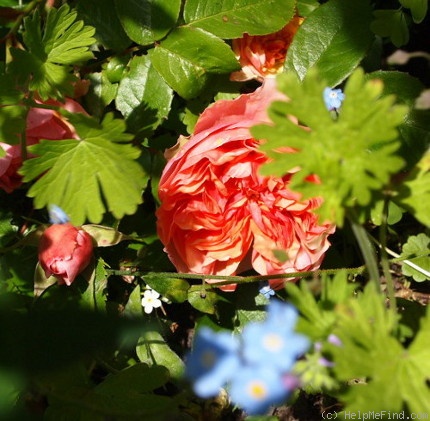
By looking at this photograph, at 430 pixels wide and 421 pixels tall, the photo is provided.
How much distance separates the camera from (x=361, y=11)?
3.71 ft

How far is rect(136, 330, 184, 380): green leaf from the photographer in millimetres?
1128

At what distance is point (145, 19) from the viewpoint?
1107 mm

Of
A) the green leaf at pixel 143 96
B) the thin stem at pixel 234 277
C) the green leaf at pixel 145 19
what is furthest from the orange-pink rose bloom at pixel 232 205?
the green leaf at pixel 145 19

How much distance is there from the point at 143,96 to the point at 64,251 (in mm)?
343

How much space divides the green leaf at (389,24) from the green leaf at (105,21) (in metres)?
0.47

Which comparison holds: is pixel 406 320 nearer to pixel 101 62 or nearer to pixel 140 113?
pixel 140 113

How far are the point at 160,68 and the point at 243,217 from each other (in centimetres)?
33

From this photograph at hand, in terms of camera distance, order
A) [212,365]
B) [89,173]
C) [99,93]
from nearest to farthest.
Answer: [212,365] → [89,173] → [99,93]

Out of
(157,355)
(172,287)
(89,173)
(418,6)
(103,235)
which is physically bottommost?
(157,355)

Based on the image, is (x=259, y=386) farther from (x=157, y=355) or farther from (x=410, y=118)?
(x=410, y=118)

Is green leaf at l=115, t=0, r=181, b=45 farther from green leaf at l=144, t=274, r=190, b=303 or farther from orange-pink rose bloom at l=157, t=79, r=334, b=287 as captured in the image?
green leaf at l=144, t=274, r=190, b=303

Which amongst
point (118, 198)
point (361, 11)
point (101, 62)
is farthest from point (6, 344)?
point (361, 11)

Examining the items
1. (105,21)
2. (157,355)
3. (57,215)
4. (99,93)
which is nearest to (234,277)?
(157,355)

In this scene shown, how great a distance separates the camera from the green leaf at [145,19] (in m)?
1.10
